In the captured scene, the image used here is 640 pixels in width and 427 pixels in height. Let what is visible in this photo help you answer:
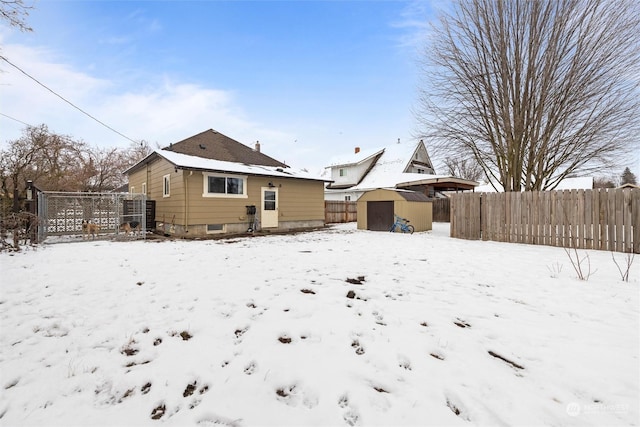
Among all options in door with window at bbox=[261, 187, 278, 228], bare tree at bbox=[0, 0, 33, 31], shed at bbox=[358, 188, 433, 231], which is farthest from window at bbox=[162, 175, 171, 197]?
shed at bbox=[358, 188, 433, 231]

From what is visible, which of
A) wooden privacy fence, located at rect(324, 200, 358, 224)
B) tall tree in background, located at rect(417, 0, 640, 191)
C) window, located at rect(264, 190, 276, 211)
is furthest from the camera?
wooden privacy fence, located at rect(324, 200, 358, 224)

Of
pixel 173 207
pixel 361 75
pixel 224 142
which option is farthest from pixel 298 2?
pixel 173 207

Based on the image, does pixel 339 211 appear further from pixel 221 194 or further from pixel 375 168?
pixel 221 194

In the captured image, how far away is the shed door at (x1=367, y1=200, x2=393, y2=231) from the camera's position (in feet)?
41.5

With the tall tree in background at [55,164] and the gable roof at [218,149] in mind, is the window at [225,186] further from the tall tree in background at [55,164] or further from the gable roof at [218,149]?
the tall tree in background at [55,164]

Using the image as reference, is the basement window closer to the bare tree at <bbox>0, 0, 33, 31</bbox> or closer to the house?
the house

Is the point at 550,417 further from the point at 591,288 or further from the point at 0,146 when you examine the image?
the point at 0,146

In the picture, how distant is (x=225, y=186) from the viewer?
1148 cm

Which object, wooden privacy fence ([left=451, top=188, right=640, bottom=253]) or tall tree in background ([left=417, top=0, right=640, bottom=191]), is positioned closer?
wooden privacy fence ([left=451, top=188, right=640, bottom=253])

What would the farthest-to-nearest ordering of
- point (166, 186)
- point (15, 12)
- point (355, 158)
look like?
1. point (355, 158)
2. point (166, 186)
3. point (15, 12)

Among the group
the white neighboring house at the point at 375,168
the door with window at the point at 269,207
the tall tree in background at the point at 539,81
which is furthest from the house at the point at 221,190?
the white neighboring house at the point at 375,168

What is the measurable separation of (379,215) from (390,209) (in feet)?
2.22

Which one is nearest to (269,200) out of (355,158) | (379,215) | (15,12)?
(379,215)

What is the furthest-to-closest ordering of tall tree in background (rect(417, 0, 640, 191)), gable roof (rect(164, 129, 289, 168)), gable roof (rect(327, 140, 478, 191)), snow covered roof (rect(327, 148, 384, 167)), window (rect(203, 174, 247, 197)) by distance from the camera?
snow covered roof (rect(327, 148, 384, 167))
gable roof (rect(327, 140, 478, 191))
gable roof (rect(164, 129, 289, 168))
window (rect(203, 174, 247, 197))
tall tree in background (rect(417, 0, 640, 191))
